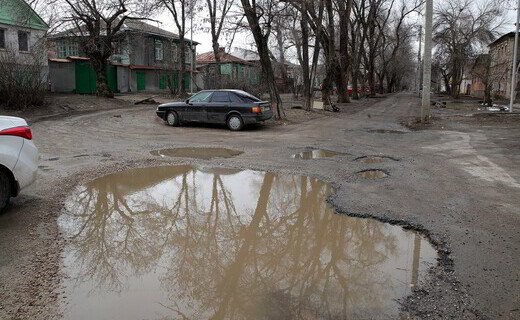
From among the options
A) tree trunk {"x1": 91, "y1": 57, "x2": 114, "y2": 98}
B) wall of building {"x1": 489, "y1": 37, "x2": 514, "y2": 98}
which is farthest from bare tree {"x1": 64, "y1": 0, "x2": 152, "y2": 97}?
wall of building {"x1": 489, "y1": 37, "x2": 514, "y2": 98}

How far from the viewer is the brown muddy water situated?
10.1 m

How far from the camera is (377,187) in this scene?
713 centimetres

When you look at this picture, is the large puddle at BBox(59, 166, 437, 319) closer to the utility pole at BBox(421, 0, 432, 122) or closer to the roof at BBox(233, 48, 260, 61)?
the utility pole at BBox(421, 0, 432, 122)

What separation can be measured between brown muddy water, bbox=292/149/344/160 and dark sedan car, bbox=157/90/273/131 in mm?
4619

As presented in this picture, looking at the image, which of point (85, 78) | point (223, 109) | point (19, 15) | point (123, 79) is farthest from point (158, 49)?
point (223, 109)

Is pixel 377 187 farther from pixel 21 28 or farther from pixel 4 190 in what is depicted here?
pixel 21 28

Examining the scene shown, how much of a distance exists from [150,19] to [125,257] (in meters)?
27.0

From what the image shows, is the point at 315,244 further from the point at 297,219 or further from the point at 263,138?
the point at 263,138

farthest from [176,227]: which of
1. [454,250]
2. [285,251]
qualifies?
[454,250]

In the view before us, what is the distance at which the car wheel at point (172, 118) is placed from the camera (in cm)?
1631

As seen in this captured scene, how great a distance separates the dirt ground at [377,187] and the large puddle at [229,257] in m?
0.24

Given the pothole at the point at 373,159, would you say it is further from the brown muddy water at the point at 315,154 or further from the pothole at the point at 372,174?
the pothole at the point at 372,174

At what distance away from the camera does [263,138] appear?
13.4 meters

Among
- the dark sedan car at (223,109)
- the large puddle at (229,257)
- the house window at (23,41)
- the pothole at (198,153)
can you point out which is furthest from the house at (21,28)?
the large puddle at (229,257)
